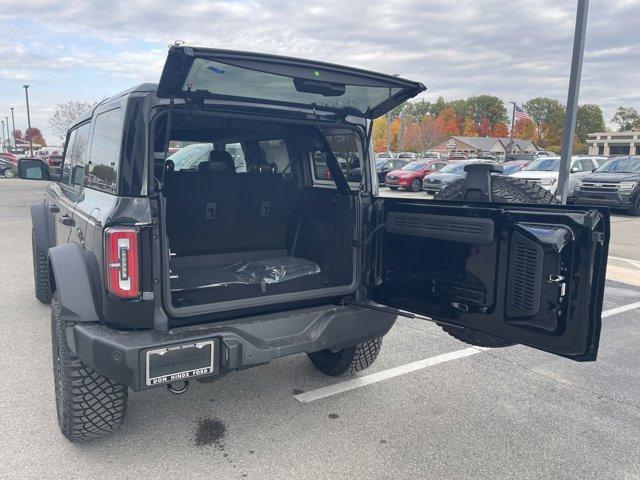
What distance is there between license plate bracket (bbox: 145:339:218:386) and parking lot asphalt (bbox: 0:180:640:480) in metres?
0.58

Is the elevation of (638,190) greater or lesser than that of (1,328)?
greater

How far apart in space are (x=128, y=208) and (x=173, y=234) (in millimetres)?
1350

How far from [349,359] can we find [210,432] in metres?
1.14

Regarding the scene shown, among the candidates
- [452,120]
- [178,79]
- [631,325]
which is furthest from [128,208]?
[452,120]

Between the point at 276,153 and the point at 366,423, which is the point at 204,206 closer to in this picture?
the point at 276,153

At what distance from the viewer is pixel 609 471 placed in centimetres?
278

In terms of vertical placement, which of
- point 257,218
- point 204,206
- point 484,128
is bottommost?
point 257,218

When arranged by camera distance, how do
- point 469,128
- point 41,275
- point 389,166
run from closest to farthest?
point 41,275 < point 389,166 < point 469,128

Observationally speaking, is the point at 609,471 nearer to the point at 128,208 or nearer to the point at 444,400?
the point at 444,400

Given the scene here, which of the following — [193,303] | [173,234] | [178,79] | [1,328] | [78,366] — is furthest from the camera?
[1,328]

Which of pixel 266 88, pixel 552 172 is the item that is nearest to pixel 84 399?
pixel 266 88

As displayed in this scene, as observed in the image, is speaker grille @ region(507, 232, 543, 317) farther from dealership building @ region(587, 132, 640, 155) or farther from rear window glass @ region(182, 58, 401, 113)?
dealership building @ region(587, 132, 640, 155)

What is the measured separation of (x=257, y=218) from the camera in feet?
13.8

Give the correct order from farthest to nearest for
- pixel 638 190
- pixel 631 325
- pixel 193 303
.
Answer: pixel 638 190, pixel 631 325, pixel 193 303
